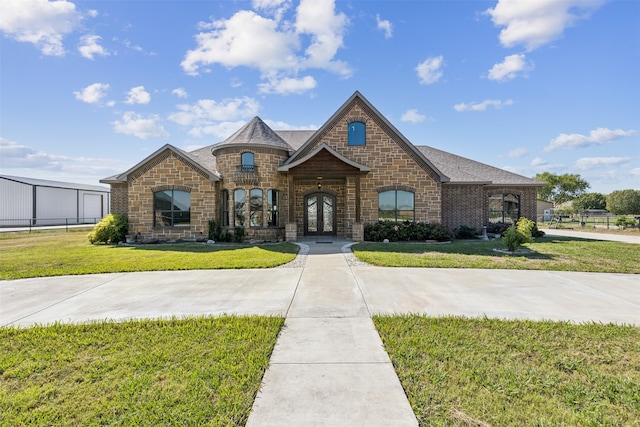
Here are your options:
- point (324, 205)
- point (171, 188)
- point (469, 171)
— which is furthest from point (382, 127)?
point (171, 188)

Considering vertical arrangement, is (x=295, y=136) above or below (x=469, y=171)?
above

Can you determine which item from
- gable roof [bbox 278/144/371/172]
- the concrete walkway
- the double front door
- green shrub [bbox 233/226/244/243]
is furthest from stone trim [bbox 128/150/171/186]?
the concrete walkway

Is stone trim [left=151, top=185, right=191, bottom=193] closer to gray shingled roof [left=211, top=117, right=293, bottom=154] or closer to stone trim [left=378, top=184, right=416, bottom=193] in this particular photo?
gray shingled roof [left=211, top=117, right=293, bottom=154]

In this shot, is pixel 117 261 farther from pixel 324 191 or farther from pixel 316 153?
pixel 324 191

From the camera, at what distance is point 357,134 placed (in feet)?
55.9

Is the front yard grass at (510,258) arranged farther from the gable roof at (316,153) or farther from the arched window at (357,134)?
the arched window at (357,134)

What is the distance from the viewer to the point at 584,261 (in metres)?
10.2

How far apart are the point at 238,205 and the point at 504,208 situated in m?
16.8

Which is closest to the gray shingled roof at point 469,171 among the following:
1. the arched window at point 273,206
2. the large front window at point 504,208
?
the large front window at point 504,208

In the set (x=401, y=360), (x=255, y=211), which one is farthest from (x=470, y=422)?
(x=255, y=211)

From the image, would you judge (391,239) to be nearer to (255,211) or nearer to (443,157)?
(255,211)

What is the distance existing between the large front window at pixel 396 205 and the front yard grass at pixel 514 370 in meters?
12.1

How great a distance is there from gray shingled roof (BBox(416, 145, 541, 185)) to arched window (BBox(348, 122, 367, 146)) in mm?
5955

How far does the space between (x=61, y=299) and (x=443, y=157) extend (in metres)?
21.9
